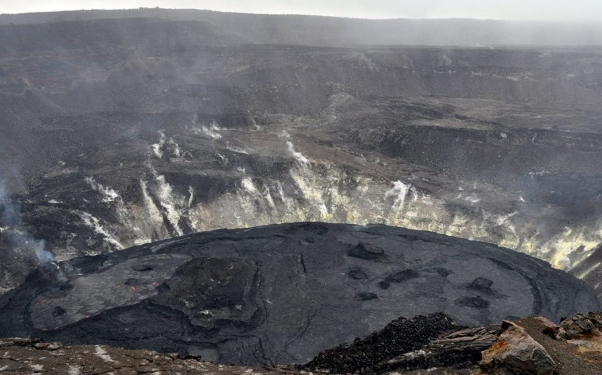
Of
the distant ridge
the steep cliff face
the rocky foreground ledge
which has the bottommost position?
the rocky foreground ledge

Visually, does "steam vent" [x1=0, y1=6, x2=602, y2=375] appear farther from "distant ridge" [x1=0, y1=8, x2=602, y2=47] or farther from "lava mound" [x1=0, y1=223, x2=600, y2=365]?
"distant ridge" [x1=0, y1=8, x2=602, y2=47]

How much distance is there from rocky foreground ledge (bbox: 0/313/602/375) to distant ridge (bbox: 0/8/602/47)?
202ft

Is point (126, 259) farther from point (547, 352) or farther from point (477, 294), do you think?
point (547, 352)

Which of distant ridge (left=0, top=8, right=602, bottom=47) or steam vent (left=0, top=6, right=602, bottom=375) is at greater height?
distant ridge (left=0, top=8, right=602, bottom=47)

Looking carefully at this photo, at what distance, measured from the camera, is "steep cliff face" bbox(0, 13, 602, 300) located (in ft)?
78.6

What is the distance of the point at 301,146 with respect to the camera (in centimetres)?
3080

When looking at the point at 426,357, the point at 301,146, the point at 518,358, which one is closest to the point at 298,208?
the point at 301,146

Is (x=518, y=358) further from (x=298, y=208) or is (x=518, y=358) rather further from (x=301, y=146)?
(x=301, y=146)

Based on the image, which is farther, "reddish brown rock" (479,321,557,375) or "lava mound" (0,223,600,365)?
"lava mound" (0,223,600,365)

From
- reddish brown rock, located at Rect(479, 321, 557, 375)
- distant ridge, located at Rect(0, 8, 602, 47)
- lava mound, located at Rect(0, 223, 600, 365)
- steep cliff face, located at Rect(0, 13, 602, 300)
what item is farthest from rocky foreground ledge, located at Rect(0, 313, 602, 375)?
distant ridge, located at Rect(0, 8, 602, 47)

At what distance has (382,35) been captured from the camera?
3329 inches

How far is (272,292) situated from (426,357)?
824 cm

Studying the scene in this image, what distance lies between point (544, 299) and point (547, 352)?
1063 centimetres

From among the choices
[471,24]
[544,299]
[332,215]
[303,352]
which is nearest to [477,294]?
[544,299]
